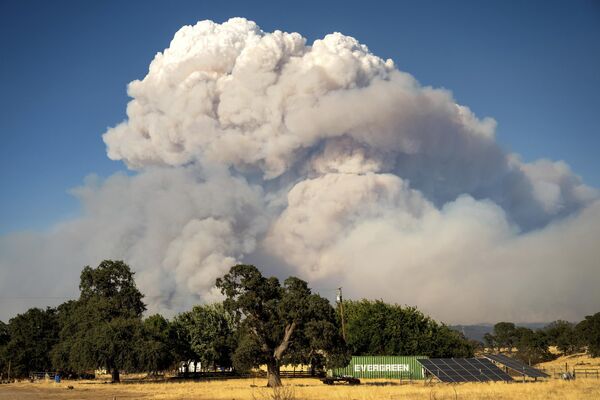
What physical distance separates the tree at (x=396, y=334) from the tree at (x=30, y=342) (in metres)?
47.8

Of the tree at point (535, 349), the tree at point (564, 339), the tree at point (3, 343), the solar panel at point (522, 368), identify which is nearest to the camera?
the solar panel at point (522, 368)

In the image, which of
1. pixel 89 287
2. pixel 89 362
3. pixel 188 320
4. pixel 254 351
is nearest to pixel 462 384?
pixel 254 351

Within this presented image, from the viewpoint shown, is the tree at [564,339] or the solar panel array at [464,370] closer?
the solar panel array at [464,370]

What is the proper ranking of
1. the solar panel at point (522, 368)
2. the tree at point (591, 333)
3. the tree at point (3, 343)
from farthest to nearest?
the tree at point (591, 333) < the tree at point (3, 343) < the solar panel at point (522, 368)

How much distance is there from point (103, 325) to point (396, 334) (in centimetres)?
4099

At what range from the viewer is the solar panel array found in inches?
2255

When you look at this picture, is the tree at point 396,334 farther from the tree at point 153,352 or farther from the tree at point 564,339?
the tree at point 564,339

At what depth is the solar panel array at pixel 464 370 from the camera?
5728cm

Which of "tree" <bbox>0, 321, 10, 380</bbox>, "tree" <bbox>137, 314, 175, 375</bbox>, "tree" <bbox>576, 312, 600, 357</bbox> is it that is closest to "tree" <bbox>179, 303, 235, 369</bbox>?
"tree" <bbox>137, 314, 175, 375</bbox>

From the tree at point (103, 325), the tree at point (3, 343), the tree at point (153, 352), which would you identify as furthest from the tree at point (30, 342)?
the tree at point (153, 352)

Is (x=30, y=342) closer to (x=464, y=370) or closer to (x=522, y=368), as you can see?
(x=464, y=370)

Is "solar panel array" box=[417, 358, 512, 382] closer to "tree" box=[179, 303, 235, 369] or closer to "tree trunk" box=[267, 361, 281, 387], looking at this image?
"tree trunk" box=[267, 361, 281, 387]

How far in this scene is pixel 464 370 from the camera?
59.7 metres

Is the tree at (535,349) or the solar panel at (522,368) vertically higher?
the solar panel at (522,368)
